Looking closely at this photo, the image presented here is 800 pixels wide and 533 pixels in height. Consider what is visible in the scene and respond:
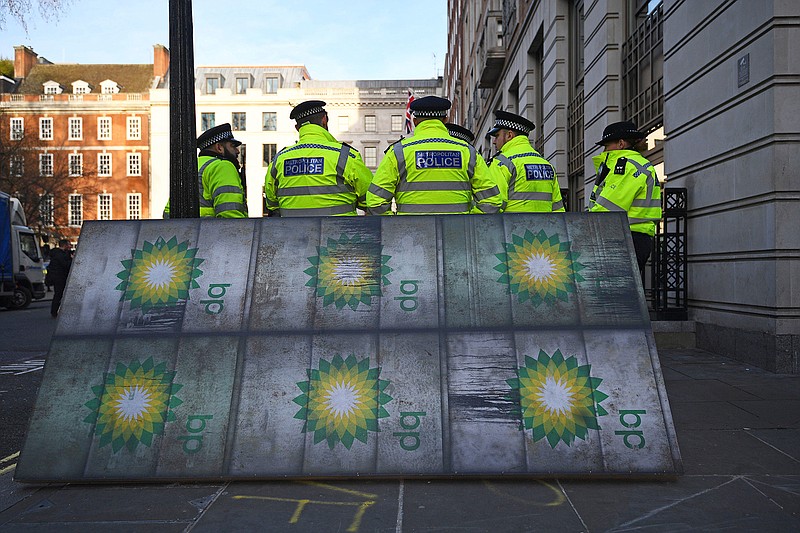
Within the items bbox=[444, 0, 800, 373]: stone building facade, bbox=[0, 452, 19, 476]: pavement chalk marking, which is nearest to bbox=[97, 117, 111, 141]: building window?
bbox=[444, 0, 800, 373]: stone building facade

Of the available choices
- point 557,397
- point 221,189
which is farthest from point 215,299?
point 221,189

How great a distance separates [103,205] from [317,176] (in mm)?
61575

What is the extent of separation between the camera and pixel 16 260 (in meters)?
20.8

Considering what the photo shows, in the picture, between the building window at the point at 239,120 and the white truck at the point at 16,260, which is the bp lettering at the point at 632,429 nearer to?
the white truck at the point at 16,260

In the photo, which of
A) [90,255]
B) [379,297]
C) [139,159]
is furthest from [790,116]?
[139,159]

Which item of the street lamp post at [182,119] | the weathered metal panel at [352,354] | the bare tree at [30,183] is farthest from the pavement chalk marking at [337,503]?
the bare tree at [30,183]

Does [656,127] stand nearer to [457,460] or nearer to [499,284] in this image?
[499,284]

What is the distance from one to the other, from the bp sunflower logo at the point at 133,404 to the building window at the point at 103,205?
6203 centimetres

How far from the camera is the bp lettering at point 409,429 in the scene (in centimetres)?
381

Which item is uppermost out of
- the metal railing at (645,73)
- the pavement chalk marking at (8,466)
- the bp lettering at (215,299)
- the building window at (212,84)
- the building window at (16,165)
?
the building window at (212,84)

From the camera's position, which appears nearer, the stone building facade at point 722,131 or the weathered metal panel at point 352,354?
the weathered metal panel at point 352,354

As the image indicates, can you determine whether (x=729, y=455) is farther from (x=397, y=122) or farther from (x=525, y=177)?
(x=397, y=122)

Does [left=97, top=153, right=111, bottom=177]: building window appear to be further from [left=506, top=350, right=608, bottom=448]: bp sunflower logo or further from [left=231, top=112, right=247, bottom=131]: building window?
[left=506, top=350, right=608, bottom=448]: bp sunflower logo

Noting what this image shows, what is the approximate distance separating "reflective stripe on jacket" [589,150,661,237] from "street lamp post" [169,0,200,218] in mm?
3895
